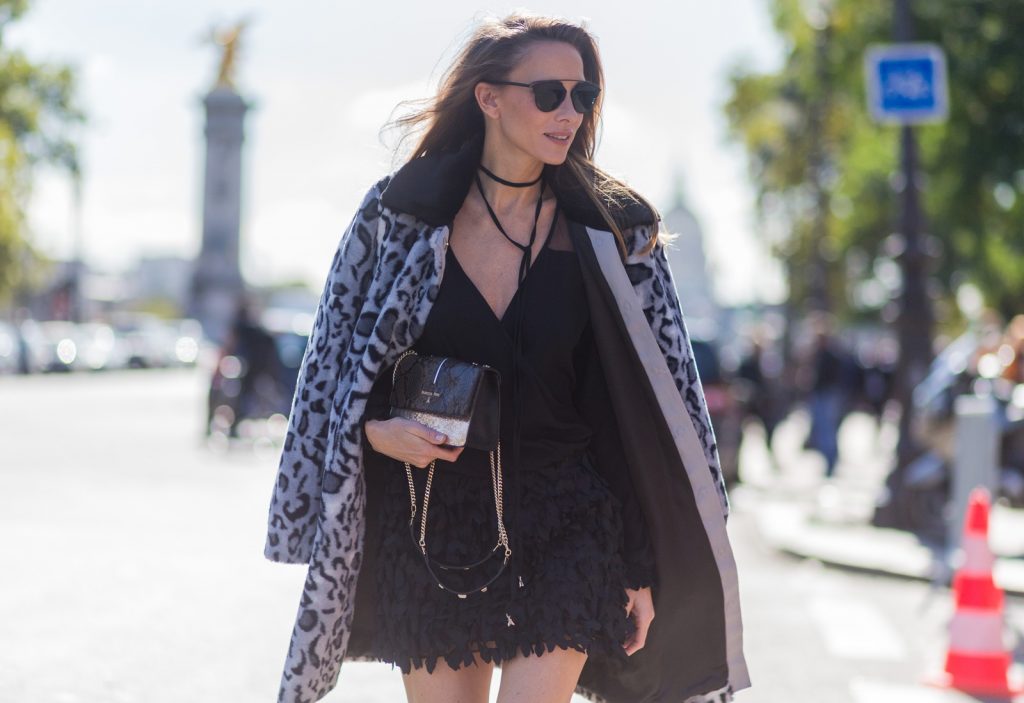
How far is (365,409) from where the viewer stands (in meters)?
3.59

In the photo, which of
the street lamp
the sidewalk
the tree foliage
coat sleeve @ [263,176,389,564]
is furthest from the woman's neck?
the street lamp

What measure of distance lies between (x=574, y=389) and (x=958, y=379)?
29.0 ft

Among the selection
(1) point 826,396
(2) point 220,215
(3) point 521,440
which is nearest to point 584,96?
(3) point 521,440

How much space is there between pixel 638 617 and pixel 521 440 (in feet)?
1.45

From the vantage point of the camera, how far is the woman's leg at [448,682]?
3537 mm

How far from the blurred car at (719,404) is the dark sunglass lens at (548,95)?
1231cm

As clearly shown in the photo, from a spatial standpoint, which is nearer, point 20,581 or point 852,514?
point 20,581

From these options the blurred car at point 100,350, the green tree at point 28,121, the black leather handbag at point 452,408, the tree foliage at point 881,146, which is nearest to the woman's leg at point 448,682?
the black leather handbag at point 452,408

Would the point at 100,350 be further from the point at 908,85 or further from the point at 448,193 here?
the point at 448,193

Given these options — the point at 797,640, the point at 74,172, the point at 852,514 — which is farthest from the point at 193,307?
the point at 797,640

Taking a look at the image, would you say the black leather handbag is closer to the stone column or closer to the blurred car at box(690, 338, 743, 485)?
the blurred car at box(690, 338, 743, 485)

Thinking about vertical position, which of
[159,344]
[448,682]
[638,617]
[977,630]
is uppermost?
[638,617]

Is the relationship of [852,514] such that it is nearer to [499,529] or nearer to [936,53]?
[936,53]

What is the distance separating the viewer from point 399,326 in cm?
355
